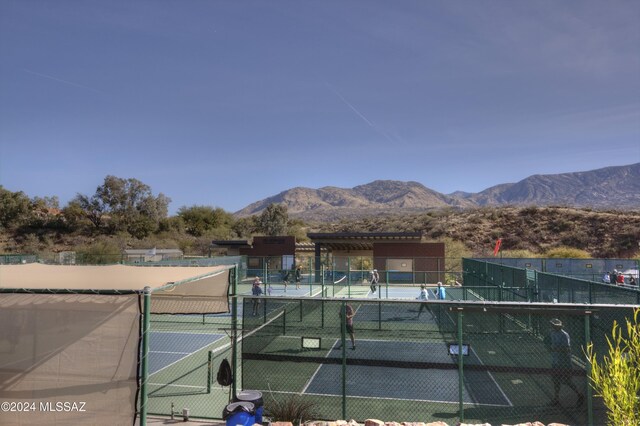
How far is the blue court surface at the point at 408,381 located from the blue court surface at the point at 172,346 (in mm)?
4591

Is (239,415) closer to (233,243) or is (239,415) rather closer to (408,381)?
(408,381)

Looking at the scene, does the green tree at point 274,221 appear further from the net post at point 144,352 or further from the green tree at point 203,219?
the net post at point 144,352

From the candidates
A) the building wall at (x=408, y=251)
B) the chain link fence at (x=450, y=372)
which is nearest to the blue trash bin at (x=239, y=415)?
the chain link fence at (x=450, y=372)

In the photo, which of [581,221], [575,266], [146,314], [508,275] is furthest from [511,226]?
[146,314]

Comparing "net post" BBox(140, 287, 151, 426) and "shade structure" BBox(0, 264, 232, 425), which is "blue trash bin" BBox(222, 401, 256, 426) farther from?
"shade structure" BBox(0, 264, 232, 425)

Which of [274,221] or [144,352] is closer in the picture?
[144,352]

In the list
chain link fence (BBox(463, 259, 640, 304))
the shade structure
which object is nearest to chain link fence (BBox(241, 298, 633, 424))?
chain link fence (BBox(463, 259, 640, 304))

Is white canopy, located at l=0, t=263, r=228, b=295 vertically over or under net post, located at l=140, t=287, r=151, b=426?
over

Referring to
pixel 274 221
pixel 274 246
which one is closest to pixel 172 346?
pixel 274 246

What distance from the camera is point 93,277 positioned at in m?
7.52

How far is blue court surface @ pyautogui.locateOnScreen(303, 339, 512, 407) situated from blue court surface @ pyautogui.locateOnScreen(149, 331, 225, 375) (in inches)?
181

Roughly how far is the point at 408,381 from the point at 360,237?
28.6 meters

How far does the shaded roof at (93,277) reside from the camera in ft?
21.7

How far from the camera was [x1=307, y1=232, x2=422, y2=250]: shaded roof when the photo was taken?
A: 37.1m
